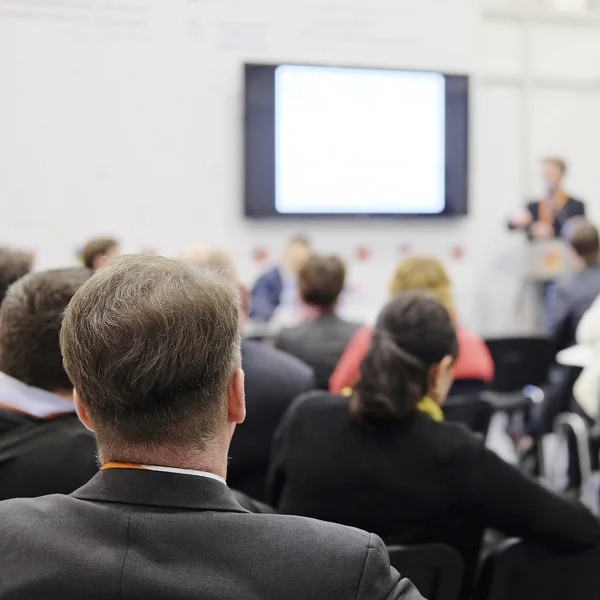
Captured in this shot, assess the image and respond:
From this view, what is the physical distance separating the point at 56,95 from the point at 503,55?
3810 mm

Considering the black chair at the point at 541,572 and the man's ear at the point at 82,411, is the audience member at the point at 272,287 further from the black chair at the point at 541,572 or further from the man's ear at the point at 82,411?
the man's ear at the point at 82,411

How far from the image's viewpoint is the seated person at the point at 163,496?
3.07 ft

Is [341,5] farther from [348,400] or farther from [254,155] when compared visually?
[348,400]

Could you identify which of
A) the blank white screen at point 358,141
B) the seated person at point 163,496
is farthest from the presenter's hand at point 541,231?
the seated person at point 163,496

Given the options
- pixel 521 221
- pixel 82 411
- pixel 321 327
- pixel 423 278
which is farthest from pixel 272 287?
pixel 82 411

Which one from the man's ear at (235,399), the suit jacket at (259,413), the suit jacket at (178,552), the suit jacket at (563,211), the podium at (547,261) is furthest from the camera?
the suit jacket at (563,211)

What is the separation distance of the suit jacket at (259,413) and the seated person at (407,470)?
59 centimetres

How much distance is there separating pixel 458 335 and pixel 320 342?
730 mm

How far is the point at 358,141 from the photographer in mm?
6371

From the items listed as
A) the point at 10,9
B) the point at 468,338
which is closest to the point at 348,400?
the point at 468,338

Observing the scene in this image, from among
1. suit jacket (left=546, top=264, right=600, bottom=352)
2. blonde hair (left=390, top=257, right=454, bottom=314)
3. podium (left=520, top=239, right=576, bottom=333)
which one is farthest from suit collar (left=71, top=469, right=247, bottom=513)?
podium (left=520, top=239, right=576, bottom=333)

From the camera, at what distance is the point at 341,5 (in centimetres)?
628

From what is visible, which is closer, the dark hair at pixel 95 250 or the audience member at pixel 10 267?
the audience member at pixel 10 267

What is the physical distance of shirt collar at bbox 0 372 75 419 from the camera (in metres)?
1.72
